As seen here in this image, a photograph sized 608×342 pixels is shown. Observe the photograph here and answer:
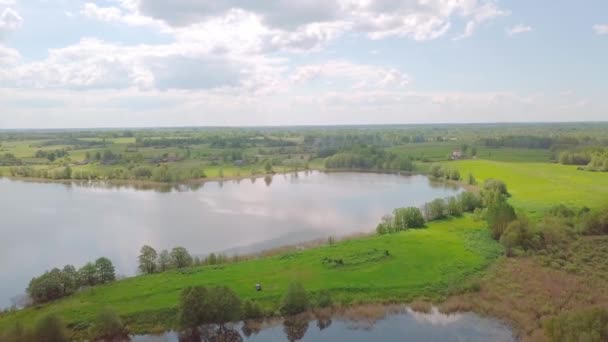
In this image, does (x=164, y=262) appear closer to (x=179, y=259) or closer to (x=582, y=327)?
(x=179, y=259)

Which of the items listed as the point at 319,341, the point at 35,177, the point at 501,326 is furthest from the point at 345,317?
the point at 35,177

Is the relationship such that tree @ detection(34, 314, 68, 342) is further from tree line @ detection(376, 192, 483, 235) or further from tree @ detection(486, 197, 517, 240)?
tree @ detection(486, 197, 517, 240)

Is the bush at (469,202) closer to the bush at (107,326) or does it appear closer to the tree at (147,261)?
→ the tree at (147,261)

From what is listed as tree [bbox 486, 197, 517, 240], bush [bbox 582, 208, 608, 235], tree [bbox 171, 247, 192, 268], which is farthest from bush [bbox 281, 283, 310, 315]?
bush [bbox 582, 208, 608, 235]

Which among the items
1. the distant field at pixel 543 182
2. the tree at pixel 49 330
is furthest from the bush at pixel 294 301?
the distant field at pixel 543 182

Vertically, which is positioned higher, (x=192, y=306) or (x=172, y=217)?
(x=192, y=306)

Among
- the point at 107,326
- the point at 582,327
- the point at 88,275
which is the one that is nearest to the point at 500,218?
the point at 582,327
